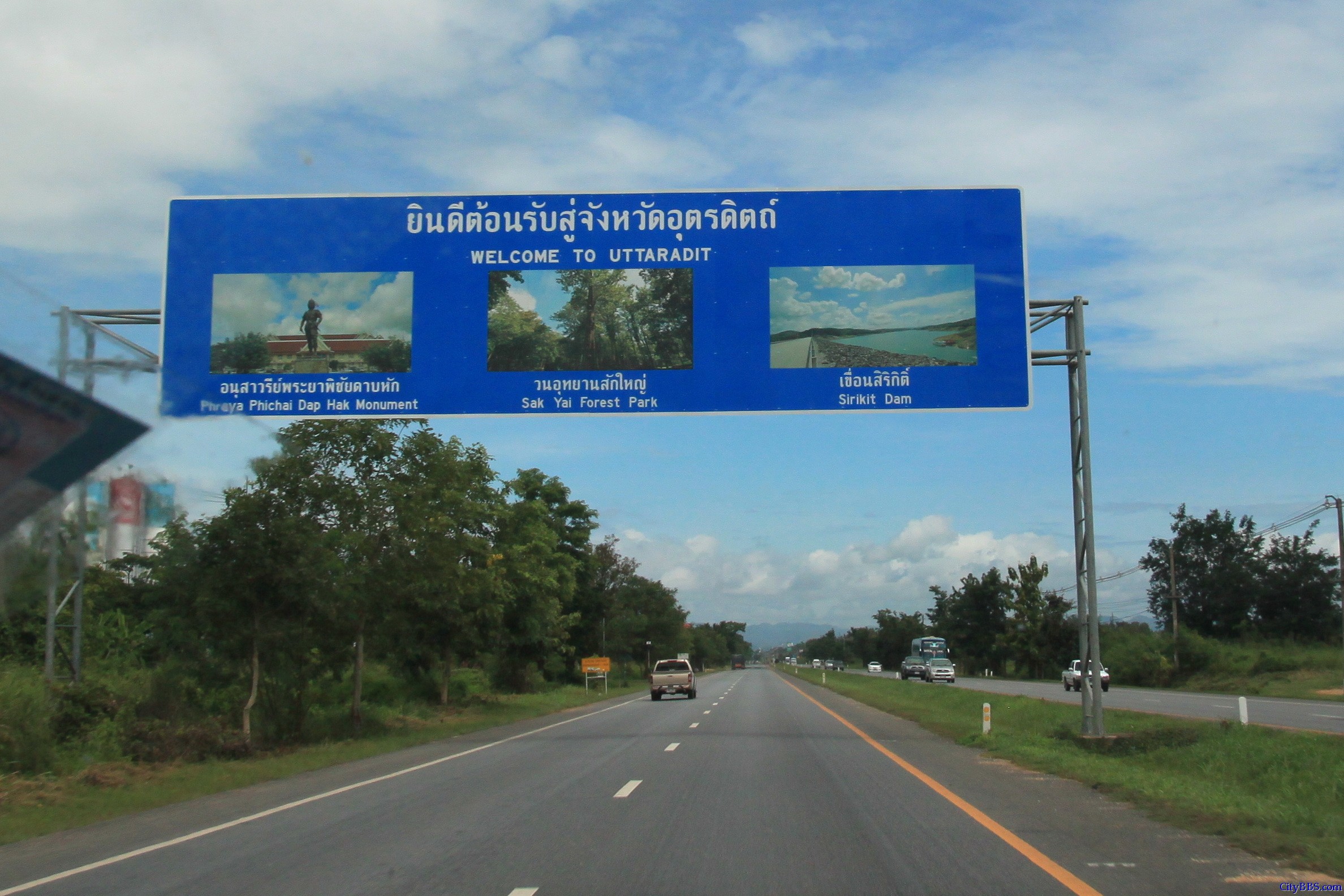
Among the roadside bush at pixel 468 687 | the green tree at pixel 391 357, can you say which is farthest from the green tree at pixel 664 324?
the roadside bush at pixel 468 687

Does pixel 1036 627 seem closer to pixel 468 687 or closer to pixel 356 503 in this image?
pixel 468 687

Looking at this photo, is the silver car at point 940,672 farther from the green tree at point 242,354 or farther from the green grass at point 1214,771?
the green tree at point 242,354

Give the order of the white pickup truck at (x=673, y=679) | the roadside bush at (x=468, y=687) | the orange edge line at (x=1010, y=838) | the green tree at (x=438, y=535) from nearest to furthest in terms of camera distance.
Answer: the orange edge line at (x=1010, y=838), the green tree at (x=438, y=535), the roadside bush at (x=468, y=687), the white pickup truck at (x=673, y=679)

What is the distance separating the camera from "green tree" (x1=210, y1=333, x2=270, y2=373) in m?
16.2

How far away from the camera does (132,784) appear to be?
15.7 meters

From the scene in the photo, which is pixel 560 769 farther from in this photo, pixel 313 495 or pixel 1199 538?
pixel 1199 538

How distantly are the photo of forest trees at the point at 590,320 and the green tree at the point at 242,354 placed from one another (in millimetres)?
3266

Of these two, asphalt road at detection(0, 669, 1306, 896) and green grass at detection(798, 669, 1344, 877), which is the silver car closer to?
green grass at detection(798, 669, 1344, 877)

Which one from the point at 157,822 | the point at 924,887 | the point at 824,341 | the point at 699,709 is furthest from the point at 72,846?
the point at 699,709

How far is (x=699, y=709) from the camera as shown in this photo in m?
38.7

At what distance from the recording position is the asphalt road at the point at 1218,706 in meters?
28.9

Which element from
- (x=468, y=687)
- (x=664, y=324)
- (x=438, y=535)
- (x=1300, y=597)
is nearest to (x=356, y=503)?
(x=438, y=535)

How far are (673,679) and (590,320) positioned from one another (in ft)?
114

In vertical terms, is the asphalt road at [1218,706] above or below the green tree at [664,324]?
below
